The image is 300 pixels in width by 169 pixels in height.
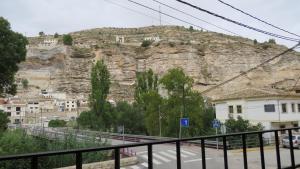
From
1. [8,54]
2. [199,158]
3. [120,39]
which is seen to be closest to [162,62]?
[120,39]

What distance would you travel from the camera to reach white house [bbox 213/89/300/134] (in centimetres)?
3772

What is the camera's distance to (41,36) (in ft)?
543

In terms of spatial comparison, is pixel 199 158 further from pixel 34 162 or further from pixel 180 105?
pixel 180 105

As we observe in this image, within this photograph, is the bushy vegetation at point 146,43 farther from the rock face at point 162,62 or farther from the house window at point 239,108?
the house window at point 239,108

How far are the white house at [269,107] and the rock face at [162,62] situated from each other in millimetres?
61812

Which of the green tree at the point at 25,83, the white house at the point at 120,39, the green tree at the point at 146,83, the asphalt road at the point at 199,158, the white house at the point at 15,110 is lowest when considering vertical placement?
the asphalt road at the point at 199,158

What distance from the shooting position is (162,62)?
114875 mm

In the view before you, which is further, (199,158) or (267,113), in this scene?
(267,113)

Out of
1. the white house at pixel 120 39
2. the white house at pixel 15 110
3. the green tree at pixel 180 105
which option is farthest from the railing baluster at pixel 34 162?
the white house at pixel 120 39

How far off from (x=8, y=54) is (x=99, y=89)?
1832cm

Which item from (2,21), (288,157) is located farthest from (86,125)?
(288,157)

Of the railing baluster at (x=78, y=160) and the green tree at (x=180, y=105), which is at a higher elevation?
the green tree at (x=180, y=105)

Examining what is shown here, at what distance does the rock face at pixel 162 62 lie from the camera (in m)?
108

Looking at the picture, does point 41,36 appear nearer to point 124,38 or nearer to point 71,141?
point 124,38
